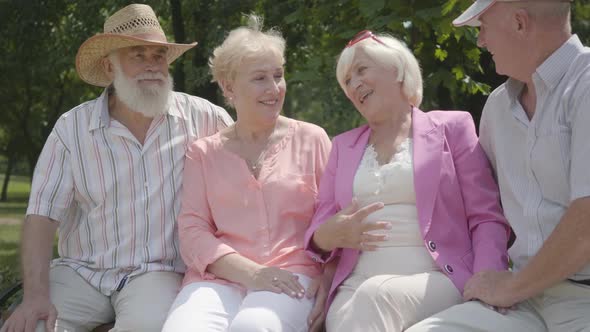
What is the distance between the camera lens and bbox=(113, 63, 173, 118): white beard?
409cm

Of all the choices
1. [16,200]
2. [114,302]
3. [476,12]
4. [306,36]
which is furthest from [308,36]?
[16,200]

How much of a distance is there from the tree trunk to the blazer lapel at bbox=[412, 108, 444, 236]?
576 centimetres

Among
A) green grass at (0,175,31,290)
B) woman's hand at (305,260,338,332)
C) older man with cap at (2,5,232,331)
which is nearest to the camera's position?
woman's hand at (305,260,338,332)

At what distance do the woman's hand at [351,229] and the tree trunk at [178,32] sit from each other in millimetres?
5845

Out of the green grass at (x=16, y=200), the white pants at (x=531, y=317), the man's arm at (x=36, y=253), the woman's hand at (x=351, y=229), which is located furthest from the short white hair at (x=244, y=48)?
the green grass at (x=16, y=200)

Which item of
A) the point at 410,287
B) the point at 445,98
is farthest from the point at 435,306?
the point at 445,98

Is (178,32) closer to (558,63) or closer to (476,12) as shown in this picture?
(476,12)

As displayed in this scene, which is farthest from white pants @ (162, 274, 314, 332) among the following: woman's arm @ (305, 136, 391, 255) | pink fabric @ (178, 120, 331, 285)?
woman's arm @ (305, 136, 391, 255)

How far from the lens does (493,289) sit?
3109mm

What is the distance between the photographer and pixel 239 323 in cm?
332

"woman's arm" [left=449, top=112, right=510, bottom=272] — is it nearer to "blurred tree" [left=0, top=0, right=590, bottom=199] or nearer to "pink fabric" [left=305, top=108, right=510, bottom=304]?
"pink fabric" [left=305, top=108, right=510, bottom=304]

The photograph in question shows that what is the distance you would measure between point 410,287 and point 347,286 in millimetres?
351

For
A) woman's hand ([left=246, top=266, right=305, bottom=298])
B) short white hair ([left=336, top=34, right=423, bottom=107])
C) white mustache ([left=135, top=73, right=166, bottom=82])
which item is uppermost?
short white hair ([left=336, top=34, right=423, bottom=107])

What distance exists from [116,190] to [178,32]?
17.8 ft
